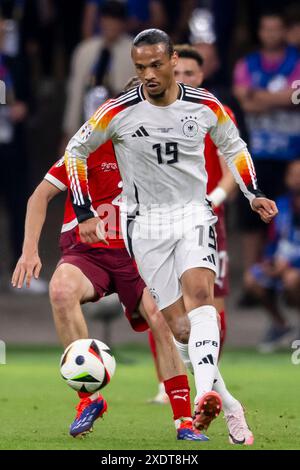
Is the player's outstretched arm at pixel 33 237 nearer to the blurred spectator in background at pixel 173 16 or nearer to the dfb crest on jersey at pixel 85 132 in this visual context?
the dfb crest on jersey at pixel 85 132

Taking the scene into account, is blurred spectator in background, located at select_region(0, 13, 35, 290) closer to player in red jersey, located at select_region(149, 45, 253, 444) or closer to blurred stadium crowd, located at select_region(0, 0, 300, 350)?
blurred stadium crowd, located at select_region(0, 0, 300, 350)

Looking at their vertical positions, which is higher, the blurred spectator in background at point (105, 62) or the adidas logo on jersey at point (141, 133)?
the adidas logo on jersey at point (141, 133)

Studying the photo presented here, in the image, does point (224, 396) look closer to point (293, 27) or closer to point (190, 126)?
point (190, 126)

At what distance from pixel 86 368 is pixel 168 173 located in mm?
1249

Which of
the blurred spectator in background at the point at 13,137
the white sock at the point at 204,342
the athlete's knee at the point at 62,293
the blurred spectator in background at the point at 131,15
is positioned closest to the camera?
the white sock at the point at 204,342

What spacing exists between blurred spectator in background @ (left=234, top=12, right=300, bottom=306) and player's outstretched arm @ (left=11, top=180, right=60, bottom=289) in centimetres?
652

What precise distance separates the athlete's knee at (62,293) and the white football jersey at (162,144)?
0.69m

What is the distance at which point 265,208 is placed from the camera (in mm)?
8586

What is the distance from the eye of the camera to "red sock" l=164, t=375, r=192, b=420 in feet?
29.8

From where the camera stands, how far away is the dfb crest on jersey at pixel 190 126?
886 centimetres

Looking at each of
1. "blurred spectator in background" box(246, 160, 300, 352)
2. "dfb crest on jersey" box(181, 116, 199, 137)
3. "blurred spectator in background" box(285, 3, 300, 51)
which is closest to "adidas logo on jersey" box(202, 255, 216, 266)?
"dfb crest on jersey" box(181, 116, 199, 137)

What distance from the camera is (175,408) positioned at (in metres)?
9.12

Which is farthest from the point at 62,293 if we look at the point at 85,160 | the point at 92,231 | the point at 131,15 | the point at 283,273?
the point at 131,15

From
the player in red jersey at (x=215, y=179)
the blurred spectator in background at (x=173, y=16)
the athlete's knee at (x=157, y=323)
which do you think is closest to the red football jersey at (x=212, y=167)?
the player in red jersey at (x=215, y=179)
